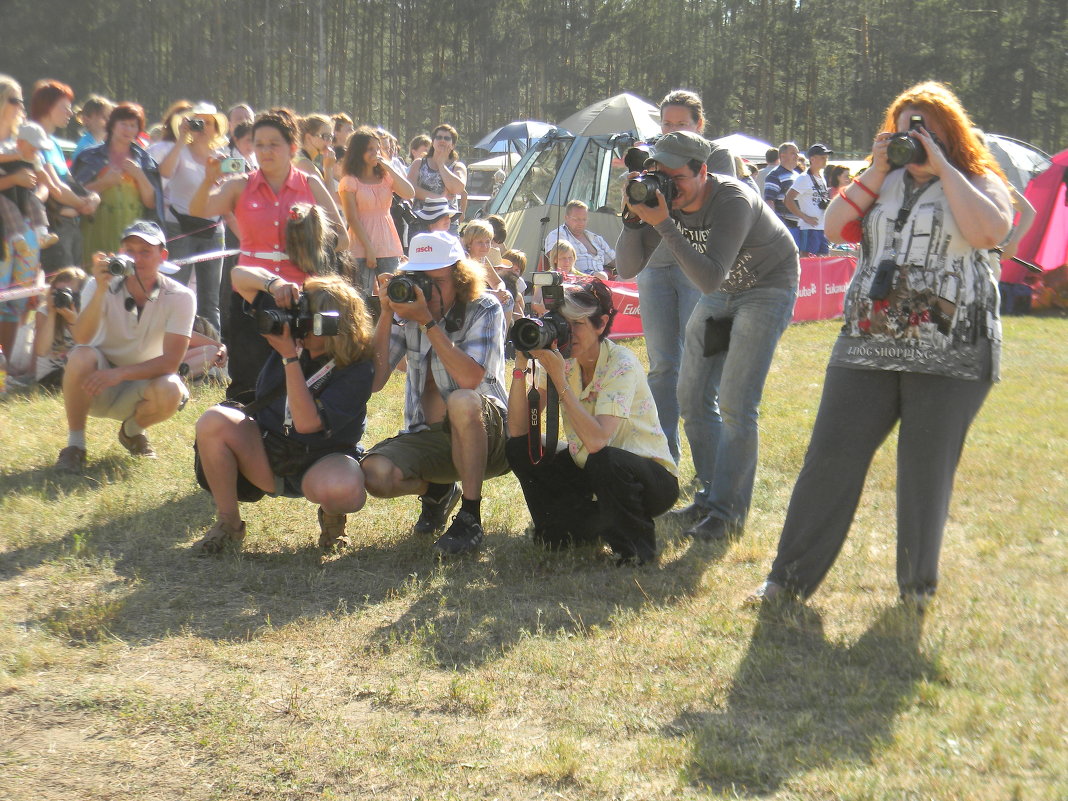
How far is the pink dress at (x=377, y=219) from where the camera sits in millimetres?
8055

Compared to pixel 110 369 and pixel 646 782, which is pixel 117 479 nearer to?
pixel 110 369

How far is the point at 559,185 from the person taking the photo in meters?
14.8

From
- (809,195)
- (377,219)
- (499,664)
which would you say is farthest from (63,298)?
(809,195)

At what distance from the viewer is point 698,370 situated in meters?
5.00

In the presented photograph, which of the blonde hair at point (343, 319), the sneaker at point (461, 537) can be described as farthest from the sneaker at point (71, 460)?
the sneaker at point (461, 537)

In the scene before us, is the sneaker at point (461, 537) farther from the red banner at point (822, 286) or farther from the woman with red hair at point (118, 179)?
the red banner at point (822, 286)

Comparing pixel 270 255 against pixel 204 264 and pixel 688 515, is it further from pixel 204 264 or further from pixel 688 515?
pixel 204 264

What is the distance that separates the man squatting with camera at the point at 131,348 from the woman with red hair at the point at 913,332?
3.37 metres

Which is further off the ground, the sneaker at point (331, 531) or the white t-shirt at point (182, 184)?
the white t-shirt at point (182, 184)

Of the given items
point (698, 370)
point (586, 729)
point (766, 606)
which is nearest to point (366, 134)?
point (698, 370)

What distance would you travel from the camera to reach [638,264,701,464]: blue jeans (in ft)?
17.8

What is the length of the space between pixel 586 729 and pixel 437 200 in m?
7.60

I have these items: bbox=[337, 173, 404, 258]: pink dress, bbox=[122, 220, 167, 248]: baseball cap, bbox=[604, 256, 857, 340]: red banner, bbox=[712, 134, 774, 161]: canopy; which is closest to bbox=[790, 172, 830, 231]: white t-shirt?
bbox=[604, 256, 857, 340]: red banner

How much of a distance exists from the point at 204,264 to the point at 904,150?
20.2 ft
